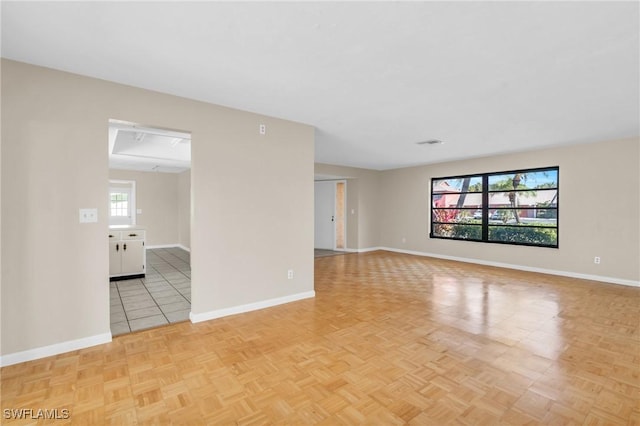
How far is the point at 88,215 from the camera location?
2637mm

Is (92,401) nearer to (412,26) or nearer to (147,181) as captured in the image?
(412,26)

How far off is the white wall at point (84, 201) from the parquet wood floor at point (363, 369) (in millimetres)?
293

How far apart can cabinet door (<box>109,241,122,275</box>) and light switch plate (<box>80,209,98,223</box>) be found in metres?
2.64

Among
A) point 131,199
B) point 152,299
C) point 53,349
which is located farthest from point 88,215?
point 131,199

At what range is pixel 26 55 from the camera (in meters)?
2.27

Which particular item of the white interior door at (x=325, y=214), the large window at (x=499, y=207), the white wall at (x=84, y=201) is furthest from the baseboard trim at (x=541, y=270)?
the white wall at (x=84, y=201)

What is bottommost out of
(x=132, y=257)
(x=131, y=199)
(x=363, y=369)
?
(x=363, y=369)

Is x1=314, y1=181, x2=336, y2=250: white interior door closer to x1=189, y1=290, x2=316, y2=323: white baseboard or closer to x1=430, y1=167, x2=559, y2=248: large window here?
x1=430, y1=167, x2=559, y2=248: large window

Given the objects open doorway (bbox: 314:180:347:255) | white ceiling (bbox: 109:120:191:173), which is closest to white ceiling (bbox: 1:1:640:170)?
white ceiling (bbox: 109:120:191:173)

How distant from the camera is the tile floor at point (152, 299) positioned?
317 cm

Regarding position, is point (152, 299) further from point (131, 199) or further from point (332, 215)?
point (131, 199)

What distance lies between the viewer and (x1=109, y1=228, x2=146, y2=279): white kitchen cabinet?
488 cm

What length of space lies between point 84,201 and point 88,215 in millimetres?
126

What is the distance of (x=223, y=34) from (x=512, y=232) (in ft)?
21.3
